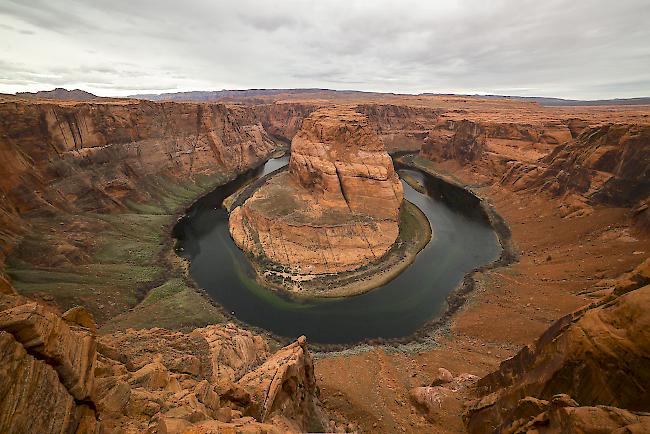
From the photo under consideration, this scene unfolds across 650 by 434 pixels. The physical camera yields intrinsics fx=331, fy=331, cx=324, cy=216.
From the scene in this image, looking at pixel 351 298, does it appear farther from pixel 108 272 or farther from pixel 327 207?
pixel 108 272

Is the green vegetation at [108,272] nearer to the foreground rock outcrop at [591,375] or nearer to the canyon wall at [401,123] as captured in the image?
the foreground rock outcrop at [591,375]

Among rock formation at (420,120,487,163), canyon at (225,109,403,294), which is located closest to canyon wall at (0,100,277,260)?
canyon at (225,109,403,294)

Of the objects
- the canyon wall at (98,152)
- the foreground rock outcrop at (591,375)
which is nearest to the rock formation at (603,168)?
the foreground rock outcrop at (591,375)

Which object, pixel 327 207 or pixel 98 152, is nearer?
pixel 327 207

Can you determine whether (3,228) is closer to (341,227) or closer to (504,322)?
(341,227)

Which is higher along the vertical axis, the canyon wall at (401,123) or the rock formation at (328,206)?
the canyon wall at (401,123)

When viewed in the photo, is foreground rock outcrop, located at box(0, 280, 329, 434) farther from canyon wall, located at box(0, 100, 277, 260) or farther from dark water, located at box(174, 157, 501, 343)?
canyon wall, located at box(0, 100, 277, 260)

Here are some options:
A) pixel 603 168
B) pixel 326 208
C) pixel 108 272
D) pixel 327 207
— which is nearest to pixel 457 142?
pixel 603 168
